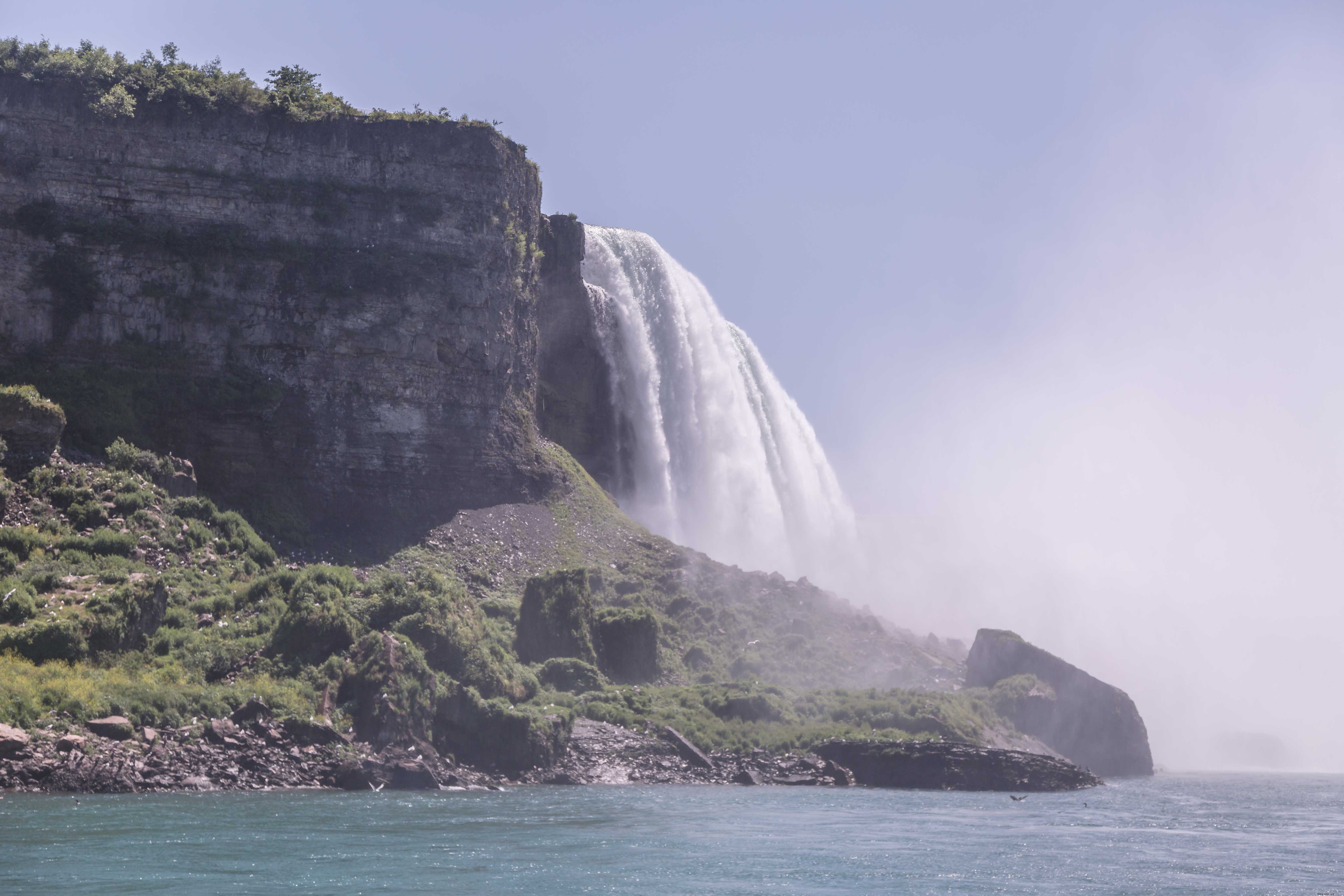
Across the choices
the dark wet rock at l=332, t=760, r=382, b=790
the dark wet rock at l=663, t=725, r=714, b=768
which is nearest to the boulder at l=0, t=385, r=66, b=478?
the dark wet rock at l=332, t=760, r=382, b=790

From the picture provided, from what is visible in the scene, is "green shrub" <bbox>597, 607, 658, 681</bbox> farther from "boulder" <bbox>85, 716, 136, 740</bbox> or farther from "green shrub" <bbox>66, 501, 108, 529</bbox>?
"boulder" <bbox>85, 716, 136, 740</bbox>

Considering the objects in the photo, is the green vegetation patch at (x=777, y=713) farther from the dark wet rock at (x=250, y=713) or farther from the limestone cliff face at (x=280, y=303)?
the limestone cliff face at (x=280, y=303)

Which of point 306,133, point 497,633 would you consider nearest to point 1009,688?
point 497,633

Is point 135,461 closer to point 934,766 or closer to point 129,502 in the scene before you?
point 129,502

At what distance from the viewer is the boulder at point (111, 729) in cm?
3700

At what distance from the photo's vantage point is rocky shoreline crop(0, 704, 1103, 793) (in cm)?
3500

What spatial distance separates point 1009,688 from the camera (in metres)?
64.8

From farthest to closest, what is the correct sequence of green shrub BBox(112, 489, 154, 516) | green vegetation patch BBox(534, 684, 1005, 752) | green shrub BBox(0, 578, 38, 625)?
green shrub BBox(112, 489, 154, 516)
green vegetation patch BBox(534, 684, 1005, 752)
green shrub BBox(0, 578, 38, 625)

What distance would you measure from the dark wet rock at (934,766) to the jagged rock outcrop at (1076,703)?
1296 centimetres

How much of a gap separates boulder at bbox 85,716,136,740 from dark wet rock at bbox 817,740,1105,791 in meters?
27.9

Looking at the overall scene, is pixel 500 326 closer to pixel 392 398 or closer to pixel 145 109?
pixel 392 398

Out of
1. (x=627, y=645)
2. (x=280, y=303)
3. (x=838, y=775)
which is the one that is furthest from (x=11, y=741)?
(x=280, y=303)

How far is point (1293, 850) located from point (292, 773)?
3095 cm

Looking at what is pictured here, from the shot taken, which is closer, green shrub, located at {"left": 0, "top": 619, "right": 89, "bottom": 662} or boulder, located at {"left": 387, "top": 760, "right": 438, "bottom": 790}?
boulder, located at {"left": 387, "top": 760, "right": 438, "bottom": 790}
